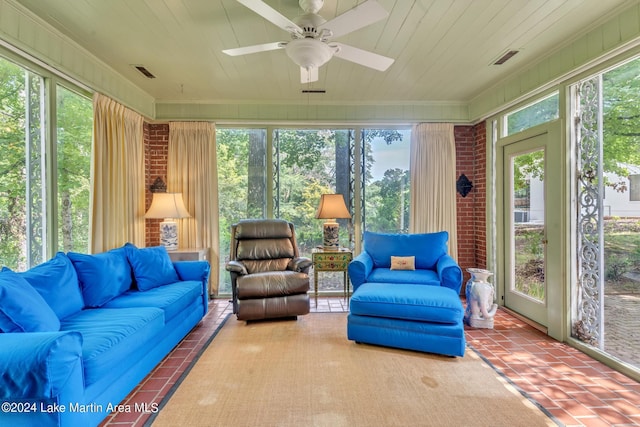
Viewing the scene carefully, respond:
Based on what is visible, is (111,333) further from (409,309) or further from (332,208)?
(332,208)

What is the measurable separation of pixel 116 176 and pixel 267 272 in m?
1.92

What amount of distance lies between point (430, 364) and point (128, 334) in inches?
84.8

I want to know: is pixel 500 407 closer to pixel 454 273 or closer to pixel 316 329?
pixel 454 273

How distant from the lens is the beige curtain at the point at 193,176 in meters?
4.19

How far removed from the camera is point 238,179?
439cm

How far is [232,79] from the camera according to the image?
3479mm

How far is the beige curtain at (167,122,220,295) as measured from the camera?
4.19 m

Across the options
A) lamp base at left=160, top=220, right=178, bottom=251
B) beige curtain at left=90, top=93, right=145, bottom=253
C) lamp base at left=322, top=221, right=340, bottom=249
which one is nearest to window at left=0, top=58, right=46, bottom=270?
beige curtain at left=90, top=93, right=145, bottom=253

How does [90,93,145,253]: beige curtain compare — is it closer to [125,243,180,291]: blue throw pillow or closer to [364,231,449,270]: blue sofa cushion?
[125,243,180,291]: blue throw pillow

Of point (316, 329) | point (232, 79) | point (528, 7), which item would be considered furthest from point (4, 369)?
point (528, 7)

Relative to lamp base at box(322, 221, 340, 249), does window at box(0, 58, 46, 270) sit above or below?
above

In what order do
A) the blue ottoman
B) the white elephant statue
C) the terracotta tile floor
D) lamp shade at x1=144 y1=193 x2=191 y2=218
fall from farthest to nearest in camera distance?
lamp shade at x1=144 y1=193 x2=191 y2=218, the white elephant statue, the blue ottoman, the terracotta tile floor

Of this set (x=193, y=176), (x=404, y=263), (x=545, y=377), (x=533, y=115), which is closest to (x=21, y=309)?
(x=193, y=176)

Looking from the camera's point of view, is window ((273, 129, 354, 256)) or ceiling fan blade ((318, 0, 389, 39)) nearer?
→ ceiling fan blade ((318, 0, 389, 39))
